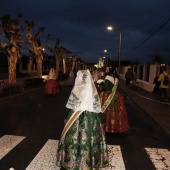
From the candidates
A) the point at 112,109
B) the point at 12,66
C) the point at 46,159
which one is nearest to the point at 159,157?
the point at 112,109

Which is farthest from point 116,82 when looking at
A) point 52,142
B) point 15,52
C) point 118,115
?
point 15,52

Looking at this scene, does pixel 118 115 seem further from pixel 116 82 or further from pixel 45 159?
pixel 45 159

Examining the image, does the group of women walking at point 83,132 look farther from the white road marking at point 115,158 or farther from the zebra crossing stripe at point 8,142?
the zebra crossing stripe at point 8,142

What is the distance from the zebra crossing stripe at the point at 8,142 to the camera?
19.2 ft

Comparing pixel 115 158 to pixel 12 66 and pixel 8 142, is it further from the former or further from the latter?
pixel 12 66

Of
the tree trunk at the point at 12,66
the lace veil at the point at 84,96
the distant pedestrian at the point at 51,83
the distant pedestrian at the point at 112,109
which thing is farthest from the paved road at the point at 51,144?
the tree trunk at the point at 12,66

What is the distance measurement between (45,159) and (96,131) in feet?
5.36

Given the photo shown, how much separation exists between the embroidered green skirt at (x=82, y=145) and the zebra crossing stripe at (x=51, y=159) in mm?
739

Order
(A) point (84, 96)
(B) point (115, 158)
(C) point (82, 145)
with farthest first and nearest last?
(B) point (115, 158) → (A) point (84, 96) → (C) point (82, 145)

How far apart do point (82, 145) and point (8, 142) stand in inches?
118

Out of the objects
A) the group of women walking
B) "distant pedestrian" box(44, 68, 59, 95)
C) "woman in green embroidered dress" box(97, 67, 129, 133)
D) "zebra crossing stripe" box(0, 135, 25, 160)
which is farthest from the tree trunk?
the group of women walking

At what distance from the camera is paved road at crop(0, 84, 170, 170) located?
17.3 ft

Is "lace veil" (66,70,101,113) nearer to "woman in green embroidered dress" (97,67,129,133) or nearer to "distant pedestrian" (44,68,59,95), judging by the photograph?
"woman in green embroidered dress" (97,67,129,133)

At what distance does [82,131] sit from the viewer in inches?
169
